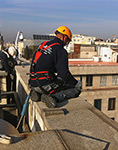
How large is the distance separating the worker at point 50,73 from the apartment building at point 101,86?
59.0 feet

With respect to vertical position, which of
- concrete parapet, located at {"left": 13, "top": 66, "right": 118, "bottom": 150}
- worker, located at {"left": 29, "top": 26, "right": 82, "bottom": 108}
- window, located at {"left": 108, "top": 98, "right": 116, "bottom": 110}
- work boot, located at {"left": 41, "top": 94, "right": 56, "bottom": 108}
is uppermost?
worker, located at {"left": 29, "top": 26, "right": 82, "bottom": 108}

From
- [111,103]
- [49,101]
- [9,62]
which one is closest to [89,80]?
[111,103]

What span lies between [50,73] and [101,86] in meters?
20.8

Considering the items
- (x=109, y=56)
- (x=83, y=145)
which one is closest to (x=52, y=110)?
(x=83, y=145)

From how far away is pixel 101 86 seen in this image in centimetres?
2406

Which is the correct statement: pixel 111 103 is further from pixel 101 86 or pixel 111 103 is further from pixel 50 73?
pixel 50 73

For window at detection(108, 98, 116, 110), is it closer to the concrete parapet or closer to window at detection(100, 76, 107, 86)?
window at detection(100, 76, 107, 86)

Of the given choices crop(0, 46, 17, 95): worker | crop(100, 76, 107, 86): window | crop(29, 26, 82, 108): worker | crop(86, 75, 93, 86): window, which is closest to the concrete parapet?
crop(29, 26, 82, 108): worker

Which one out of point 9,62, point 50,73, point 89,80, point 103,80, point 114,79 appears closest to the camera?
point 50,73

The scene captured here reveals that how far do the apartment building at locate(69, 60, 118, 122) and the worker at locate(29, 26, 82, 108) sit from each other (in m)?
18.0

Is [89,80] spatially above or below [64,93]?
below

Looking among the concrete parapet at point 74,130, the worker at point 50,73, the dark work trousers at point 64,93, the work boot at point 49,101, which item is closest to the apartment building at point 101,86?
the dark work trousers at point 64,93

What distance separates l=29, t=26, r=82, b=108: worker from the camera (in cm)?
410

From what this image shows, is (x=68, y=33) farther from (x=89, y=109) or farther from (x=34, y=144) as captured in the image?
(x=34, y=144)
